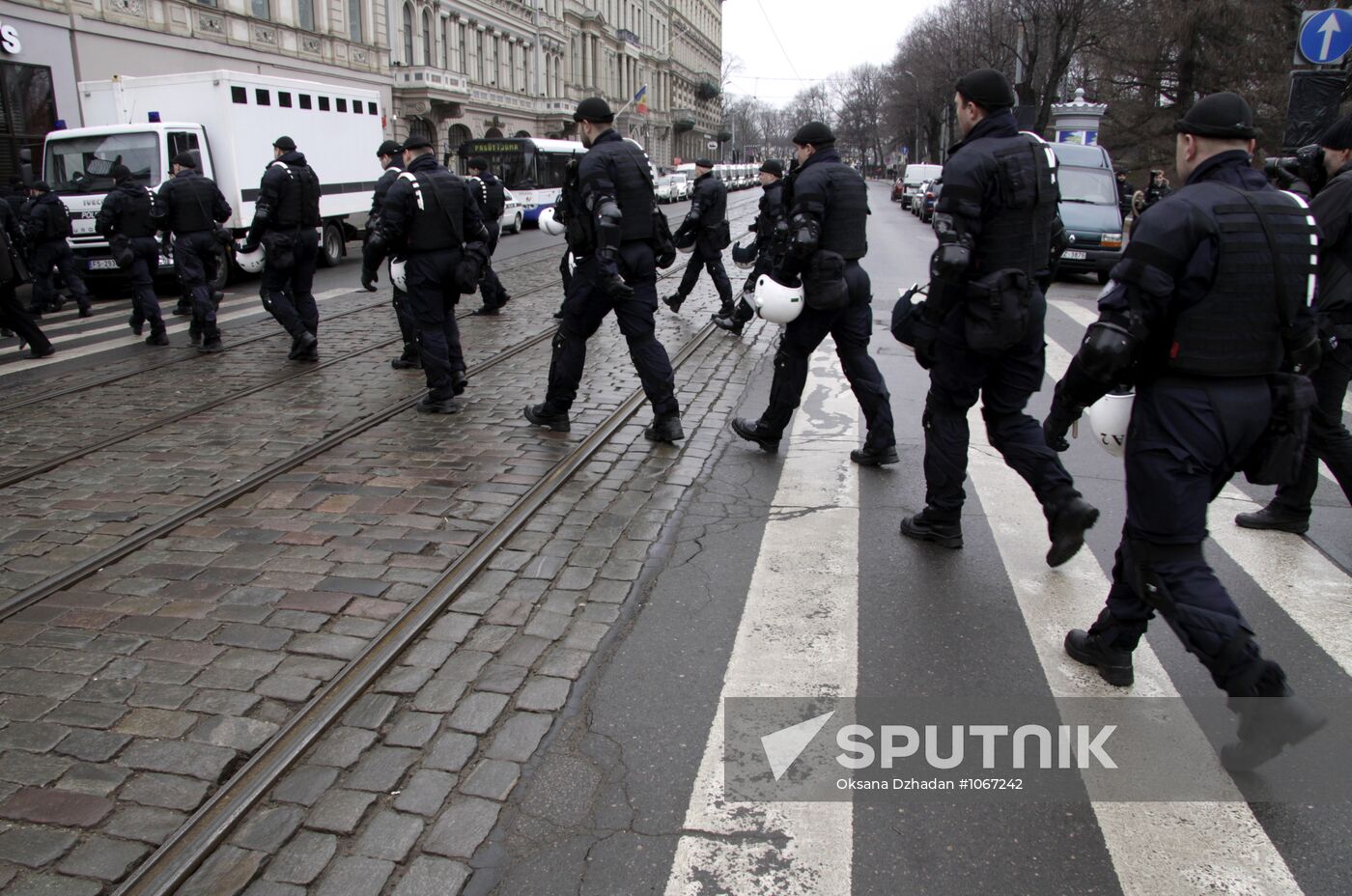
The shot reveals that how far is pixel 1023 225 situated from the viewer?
4230 millimetres

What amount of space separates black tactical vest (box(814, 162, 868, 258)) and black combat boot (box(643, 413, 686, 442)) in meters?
1.55

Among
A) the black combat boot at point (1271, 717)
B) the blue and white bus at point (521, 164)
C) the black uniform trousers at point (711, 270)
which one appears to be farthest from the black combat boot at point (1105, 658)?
the blue and white bus at point (521, 164)

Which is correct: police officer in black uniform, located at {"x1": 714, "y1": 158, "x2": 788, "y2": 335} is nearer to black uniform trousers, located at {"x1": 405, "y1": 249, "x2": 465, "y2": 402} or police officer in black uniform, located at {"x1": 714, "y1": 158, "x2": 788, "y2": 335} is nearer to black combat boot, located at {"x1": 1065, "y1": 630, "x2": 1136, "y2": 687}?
black uniform trousers, located at {"x1": 405, "y1": 249, "x2": 465, "y2": 402}

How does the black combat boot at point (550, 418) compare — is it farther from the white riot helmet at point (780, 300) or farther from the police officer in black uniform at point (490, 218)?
the police officer in black uniform at point (490, 218)

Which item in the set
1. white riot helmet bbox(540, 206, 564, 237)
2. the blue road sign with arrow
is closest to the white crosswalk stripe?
white riot helmet bbox(540, 206, 564, 237)

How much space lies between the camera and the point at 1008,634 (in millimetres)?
3889

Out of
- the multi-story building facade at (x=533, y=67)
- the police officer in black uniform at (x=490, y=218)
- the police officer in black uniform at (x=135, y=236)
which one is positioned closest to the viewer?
the police officer in black uniform at (x=135, y=236)

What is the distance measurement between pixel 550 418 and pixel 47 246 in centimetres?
977

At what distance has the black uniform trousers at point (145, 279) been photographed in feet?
33.4

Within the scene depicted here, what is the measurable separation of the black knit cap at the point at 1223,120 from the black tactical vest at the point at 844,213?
105 inches

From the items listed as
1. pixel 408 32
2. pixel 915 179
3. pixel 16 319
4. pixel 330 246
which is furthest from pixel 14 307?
pixel 915 179

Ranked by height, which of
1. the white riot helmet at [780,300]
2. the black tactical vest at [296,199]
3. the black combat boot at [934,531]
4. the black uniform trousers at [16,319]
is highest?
the black tactical vest at [296,199]

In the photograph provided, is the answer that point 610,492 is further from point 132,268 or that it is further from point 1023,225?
Answer: point 132,268

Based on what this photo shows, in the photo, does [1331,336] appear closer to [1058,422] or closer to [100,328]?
[1058,422]
